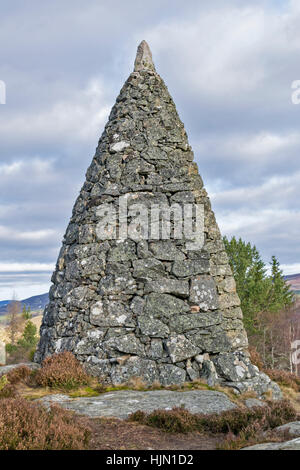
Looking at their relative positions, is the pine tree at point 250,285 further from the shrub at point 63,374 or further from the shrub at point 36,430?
the shrub at point 36,430

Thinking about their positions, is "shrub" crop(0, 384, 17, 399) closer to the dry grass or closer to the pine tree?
the dry grass

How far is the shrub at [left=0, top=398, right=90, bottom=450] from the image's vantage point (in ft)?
17.4

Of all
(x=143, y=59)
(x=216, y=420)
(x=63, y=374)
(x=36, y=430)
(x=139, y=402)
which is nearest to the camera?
(x=36, y=430)

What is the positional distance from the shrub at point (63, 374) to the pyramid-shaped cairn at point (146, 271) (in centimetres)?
38

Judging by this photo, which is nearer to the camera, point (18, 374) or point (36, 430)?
point (36, 430)

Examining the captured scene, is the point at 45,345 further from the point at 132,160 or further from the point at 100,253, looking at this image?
the point at 132,160

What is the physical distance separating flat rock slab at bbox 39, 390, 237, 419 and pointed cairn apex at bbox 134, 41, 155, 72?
36.2 feet

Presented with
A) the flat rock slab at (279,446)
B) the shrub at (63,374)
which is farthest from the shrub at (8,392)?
the flat rock slab at (279,446)

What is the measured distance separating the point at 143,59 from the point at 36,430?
12851mm

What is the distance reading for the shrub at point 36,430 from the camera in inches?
208

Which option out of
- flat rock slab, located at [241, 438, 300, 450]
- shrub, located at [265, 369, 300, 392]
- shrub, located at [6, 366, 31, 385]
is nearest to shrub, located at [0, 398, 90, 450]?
flat rock slab, located at [241, 438, 300, 450]

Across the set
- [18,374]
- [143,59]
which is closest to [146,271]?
[18,374]

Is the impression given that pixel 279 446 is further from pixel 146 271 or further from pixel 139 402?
pixel 146 271

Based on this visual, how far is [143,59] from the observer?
14.2 meters
